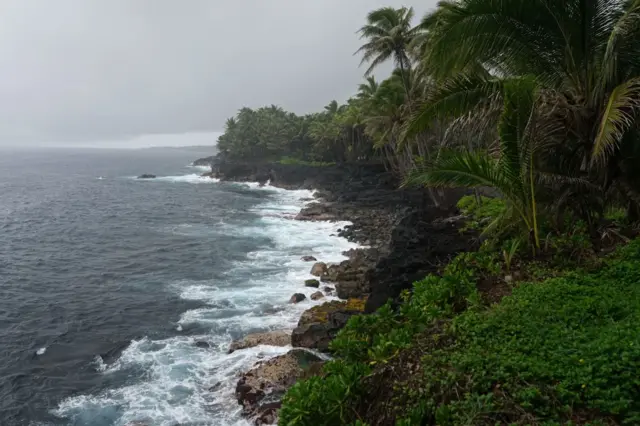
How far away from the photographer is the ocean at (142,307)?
41.4ft

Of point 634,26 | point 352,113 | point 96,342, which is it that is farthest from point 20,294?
point 352,113

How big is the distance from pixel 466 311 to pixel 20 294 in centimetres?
2282

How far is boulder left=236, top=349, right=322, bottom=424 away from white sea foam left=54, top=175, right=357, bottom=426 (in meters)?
0.37

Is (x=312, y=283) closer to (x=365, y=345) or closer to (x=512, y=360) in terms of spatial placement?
(x=365, y=345)

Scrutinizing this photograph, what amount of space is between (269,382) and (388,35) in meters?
22.4

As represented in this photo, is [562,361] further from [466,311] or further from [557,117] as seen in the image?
[557,117]

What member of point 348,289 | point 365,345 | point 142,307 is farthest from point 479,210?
point 142,307

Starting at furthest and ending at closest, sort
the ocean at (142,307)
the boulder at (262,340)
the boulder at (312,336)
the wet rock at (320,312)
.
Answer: the wet rock at (320,312) → the boulder at (262,340) → the boulder at (312,336) → the ocean at (142,307)

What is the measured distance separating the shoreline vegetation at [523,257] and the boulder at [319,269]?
12.0m

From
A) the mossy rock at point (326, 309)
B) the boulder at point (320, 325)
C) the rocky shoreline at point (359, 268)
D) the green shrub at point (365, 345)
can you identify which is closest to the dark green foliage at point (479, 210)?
the rocky shoreline at point (359, 268)

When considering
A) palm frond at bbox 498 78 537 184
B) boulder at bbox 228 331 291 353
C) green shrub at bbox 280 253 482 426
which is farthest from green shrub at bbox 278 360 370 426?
boulder at bbox 228 331 291 353

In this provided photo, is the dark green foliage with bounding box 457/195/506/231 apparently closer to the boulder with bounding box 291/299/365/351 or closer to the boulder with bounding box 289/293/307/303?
A: the boulder with bounding box 291/299/365/351

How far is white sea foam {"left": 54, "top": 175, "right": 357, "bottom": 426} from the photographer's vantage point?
11883 millimetres

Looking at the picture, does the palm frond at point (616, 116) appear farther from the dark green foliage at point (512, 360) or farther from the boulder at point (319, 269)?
the boulder at point (319, 269)
